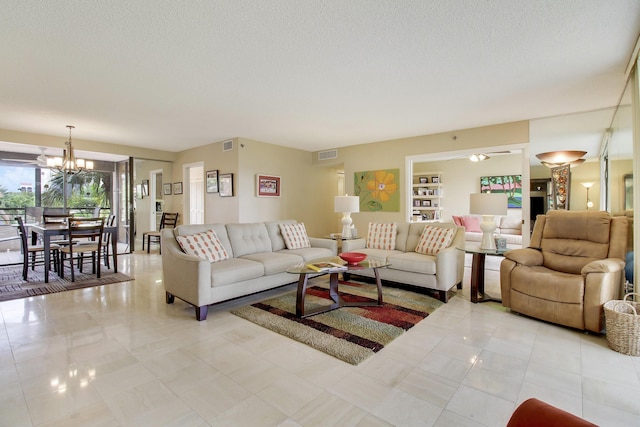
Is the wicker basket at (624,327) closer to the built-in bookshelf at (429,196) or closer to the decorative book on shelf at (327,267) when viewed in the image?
the decorative book on shelf at (327,267)

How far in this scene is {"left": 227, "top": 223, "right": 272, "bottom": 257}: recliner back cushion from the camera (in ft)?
13.3

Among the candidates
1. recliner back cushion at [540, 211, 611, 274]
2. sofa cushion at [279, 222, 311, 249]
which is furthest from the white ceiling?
sofa cushion at [279, 222, 311, 249]

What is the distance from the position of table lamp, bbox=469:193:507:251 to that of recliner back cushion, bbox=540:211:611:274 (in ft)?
1.71

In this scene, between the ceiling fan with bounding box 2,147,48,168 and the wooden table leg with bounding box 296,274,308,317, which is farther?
the ceiling fan with bounding box 2,147,48,168

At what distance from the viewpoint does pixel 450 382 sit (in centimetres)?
192

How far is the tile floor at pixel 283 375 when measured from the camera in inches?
64.5

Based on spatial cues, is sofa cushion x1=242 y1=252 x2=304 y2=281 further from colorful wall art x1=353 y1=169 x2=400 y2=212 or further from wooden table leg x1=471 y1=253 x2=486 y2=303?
colorful wall art x1=353 y1=169 x2=400 y2=212

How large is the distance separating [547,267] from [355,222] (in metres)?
3.86

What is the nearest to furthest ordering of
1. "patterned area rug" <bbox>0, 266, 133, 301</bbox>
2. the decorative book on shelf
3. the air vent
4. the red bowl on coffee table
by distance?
1. the decorative book on shelf
2. the red bowl on coffee table
3. "patterned area rug" <bbox>0, 266, 133, 301</bbox>
4. the air vent

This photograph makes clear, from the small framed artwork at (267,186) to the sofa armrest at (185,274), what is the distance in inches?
116

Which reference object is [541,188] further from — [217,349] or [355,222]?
[217,349]

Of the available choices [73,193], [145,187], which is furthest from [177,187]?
[73,193]

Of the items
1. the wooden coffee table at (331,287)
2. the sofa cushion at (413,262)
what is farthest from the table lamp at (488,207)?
the wooden coffee table at (331,287)

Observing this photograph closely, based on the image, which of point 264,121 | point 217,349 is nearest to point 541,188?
point 264,121
